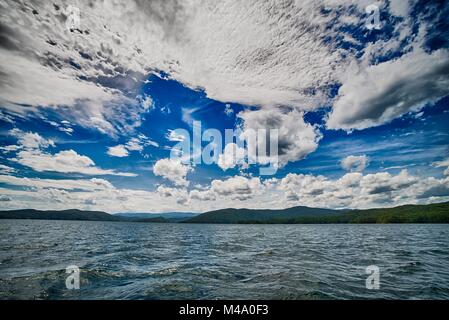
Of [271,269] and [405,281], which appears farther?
[271,269]

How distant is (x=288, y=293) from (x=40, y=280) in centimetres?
1595

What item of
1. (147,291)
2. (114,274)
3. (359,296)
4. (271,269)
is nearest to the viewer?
(359,296)

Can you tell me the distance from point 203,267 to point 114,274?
698cm

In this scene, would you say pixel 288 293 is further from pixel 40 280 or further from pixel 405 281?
pixel 40 280

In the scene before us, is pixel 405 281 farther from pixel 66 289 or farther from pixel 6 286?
pixel 6 286

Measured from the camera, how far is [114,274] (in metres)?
17.8

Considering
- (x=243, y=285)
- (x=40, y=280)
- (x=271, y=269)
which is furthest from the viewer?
(x=271, y=269)
